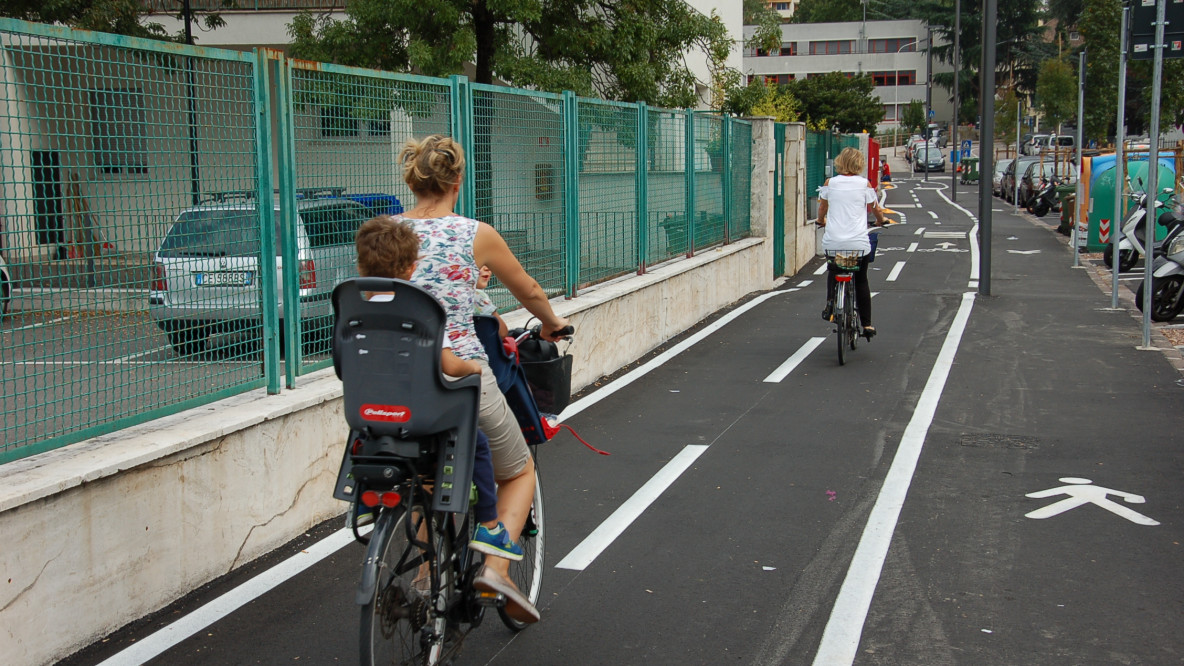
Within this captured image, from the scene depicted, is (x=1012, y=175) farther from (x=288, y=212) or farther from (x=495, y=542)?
(x=495, y=542)

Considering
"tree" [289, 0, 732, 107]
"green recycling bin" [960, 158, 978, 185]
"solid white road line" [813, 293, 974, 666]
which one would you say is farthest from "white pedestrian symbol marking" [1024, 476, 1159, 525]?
"green recycling bin" [960, 158, 978, 185]

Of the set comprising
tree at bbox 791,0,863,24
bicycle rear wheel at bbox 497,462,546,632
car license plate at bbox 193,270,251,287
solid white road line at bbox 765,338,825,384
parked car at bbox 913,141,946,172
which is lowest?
solid white road line at bbox 765,338,825,384

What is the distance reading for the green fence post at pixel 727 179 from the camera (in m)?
15.6

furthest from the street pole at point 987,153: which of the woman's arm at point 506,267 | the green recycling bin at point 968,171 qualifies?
Result: the green recycling bin at point 968,171

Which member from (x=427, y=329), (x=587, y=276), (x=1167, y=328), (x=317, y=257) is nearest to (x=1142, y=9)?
(x=1167, y=328)

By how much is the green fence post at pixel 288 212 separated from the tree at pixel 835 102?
210ft

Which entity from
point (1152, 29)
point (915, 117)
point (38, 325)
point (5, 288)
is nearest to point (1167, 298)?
point (1152, 29)

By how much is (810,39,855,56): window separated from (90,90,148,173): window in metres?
106

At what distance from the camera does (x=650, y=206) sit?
12.5 metres

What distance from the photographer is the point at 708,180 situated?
1498cm

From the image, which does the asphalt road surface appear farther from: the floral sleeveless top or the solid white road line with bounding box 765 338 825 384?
the floral sleeveless top

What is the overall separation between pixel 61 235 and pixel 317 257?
1802mm

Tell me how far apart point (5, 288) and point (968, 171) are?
6219 cm

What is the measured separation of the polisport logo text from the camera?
134 inches
